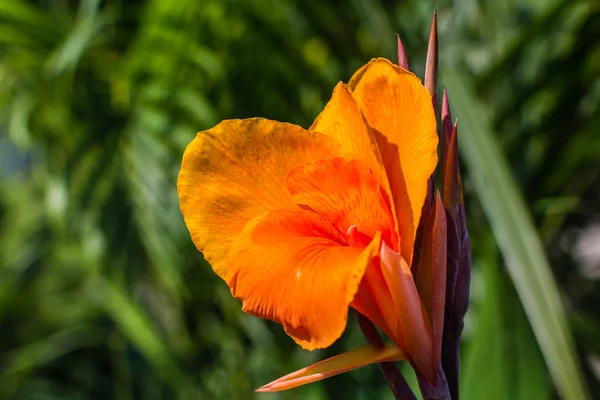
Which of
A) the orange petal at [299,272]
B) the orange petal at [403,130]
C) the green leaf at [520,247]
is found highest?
the orange petal at [403,130]

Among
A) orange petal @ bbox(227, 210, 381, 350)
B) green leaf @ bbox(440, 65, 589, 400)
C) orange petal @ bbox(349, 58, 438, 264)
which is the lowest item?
green leaf @ bbox(440, 65, 589, 400)

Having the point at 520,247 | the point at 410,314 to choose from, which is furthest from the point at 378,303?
the point at 520,247

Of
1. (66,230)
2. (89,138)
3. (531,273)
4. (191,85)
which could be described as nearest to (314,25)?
(191,85)

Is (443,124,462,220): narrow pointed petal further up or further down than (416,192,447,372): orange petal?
further up

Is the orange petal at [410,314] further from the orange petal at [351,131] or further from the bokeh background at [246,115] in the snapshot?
the bokeh background at [246,115]

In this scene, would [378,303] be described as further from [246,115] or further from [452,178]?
[246,115]

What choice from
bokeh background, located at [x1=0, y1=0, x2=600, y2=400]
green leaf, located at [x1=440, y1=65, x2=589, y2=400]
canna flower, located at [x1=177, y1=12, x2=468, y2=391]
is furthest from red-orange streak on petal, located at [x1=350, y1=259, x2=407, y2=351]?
bokeh background, located at [x1=0, y1=0, x2=600, y2=400]

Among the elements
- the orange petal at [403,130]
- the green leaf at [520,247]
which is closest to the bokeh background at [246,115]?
the green leaf at [520,247]

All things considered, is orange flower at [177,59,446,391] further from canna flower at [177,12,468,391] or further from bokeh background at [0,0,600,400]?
bokeh background at [0,0,600,400]

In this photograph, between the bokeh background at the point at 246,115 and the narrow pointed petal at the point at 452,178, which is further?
the bokeh background at the point at 246,115
